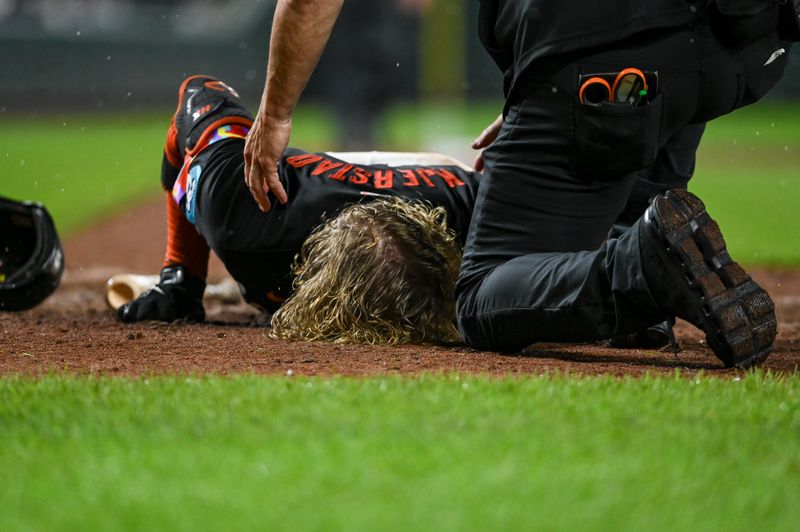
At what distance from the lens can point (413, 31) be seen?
18.8 metres

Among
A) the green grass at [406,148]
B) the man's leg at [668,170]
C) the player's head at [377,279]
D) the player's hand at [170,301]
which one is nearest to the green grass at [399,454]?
the player's head at [377,279]

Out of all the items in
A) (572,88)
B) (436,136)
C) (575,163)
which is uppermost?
(572,88)

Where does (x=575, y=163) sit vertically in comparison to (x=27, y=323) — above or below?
above

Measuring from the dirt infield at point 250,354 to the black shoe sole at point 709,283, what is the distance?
0.61ft

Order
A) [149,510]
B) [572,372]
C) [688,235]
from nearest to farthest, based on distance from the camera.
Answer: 1. [149,510]
2. [688,235]
3. [572,372]

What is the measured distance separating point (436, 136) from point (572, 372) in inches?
563

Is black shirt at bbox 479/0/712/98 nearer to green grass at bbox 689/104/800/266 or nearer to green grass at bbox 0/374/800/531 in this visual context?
green grass at bbox 0/374/800/531

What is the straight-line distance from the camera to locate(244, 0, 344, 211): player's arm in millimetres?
3027

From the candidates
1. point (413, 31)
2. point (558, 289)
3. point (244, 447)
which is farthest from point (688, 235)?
point (413, 31)

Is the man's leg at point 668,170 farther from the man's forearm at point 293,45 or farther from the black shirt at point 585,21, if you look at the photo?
the man's forearm at point 293,45

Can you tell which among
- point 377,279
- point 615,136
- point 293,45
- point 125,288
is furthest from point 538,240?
point 125,288

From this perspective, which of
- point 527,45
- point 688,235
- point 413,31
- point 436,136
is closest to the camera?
point 688,235

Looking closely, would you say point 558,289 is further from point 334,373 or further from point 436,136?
point 436,136

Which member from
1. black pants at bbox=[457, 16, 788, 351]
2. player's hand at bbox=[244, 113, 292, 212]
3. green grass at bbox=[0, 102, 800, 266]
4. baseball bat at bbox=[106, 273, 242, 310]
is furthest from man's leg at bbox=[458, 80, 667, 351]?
green grass at bbox=[0, 102, 800, 266]
